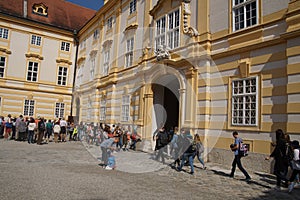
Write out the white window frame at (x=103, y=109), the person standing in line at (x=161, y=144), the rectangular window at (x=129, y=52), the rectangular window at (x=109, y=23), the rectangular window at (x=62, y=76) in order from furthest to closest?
the rectangular window at (x=62, y=76), the rectangular window at (x=109, y=23), the white window frame at (x=103, y=109), the rectangular window at (x=129, y=52), the person standing in line at (x=161, y=144)

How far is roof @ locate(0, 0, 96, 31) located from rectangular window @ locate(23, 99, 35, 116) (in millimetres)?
8954

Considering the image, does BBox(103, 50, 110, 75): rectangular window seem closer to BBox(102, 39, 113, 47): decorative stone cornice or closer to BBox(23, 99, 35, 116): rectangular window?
BBox(102, 39, 113, 47): decorative stone cornice

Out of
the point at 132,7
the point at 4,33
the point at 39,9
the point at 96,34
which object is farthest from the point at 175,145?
the point at 39,9

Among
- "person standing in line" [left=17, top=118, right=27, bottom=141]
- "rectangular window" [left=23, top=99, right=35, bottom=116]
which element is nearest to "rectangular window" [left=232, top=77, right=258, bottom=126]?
"person standing in line" [left=17, top=118, right=27, bottom=141]

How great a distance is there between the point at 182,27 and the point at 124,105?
7.31 meters

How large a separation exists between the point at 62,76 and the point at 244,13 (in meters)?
24.1

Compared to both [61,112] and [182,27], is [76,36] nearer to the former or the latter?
[61,112]

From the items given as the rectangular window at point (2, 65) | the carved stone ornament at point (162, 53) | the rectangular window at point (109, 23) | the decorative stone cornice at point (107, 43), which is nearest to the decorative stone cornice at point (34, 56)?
the rectangular window at point (2, 65)

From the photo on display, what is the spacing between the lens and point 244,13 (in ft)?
35.2

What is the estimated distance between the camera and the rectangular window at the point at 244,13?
10.4 metres

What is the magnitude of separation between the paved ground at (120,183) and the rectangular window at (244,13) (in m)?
5.80

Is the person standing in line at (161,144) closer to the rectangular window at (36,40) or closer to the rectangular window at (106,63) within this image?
the rectangular window at (106,63)

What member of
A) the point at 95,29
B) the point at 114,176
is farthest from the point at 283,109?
the point at 95,29

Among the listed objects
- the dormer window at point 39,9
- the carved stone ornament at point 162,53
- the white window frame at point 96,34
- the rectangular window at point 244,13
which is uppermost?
the dormer window at point 39,9
